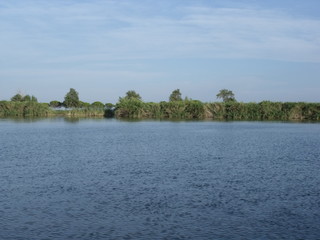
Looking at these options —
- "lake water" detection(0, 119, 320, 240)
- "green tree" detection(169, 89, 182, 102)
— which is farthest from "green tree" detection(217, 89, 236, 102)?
"lake water" detection(0, 119, 320, 240)

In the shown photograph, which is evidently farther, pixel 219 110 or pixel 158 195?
pixel 219 110

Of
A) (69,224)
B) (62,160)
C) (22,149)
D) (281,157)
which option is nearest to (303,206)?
(69,224)

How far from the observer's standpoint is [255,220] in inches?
511

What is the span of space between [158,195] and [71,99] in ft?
302

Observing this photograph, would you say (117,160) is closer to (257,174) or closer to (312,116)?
(257,174)

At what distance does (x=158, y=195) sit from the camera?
16.0m

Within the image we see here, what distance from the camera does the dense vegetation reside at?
3140 inches

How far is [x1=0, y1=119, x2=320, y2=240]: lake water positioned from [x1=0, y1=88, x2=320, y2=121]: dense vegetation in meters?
52.5

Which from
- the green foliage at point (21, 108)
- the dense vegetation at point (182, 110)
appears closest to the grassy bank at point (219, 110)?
the dense vegetation at point (182, 110)

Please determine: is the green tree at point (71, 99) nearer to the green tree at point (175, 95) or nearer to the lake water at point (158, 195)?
the green tree at point (175, 95)

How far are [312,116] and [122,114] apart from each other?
36.6 m

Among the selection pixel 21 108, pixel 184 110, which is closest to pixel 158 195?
pixel 184 110

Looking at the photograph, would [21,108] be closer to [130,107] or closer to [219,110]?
[130,107]

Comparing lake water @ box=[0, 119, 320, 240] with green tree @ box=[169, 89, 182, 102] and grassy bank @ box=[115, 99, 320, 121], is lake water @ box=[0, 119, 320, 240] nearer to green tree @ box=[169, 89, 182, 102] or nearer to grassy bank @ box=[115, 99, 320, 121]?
grassy bank @ box=[115, 99, 320, 121]
